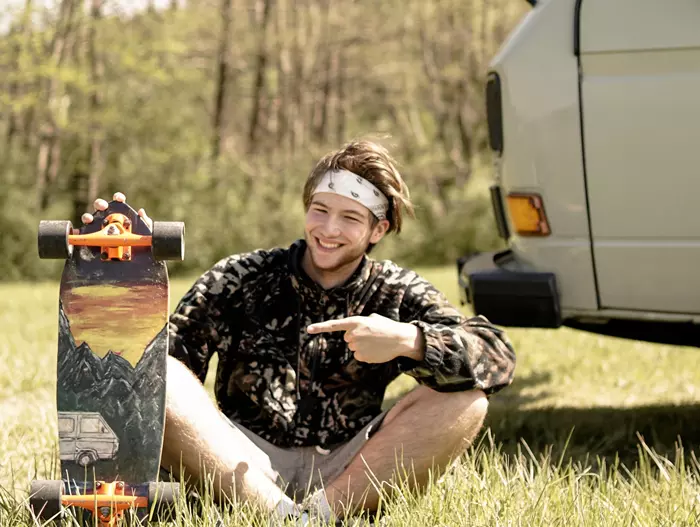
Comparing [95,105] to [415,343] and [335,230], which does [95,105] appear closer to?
[335,230]

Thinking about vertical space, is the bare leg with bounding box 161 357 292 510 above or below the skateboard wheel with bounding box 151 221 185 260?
below

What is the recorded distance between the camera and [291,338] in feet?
10.1

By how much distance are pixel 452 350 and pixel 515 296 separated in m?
1.18

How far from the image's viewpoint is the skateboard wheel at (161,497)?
98.4 inches

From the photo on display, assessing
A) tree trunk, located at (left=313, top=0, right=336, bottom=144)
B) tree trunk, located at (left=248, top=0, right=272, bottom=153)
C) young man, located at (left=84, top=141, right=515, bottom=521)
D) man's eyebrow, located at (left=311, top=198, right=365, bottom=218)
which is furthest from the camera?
tree trunk, located at (left=313, top=0, right=336, bottom=144)

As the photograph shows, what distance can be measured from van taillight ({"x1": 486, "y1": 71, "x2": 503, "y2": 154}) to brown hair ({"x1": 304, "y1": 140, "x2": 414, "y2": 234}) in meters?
0.99

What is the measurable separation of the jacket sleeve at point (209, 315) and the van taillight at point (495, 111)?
4.76 feet

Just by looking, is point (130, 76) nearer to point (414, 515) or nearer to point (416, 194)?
point (416, 194)

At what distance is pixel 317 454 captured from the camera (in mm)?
3078

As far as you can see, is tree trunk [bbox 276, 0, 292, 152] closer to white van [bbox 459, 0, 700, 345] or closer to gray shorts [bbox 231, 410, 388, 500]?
white van [bbox 459, 0, 700, 345]

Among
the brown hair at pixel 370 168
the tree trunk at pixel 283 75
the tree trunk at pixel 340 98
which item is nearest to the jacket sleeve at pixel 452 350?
the brown hair at pixel 370 168

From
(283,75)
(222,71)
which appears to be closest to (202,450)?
(222,71)

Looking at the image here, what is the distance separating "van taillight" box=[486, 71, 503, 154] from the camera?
4.07 m

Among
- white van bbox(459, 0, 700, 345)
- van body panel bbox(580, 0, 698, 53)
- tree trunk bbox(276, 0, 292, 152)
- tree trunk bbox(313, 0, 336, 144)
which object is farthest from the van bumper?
tree trunk bbox(313, 0, 336, 144)
